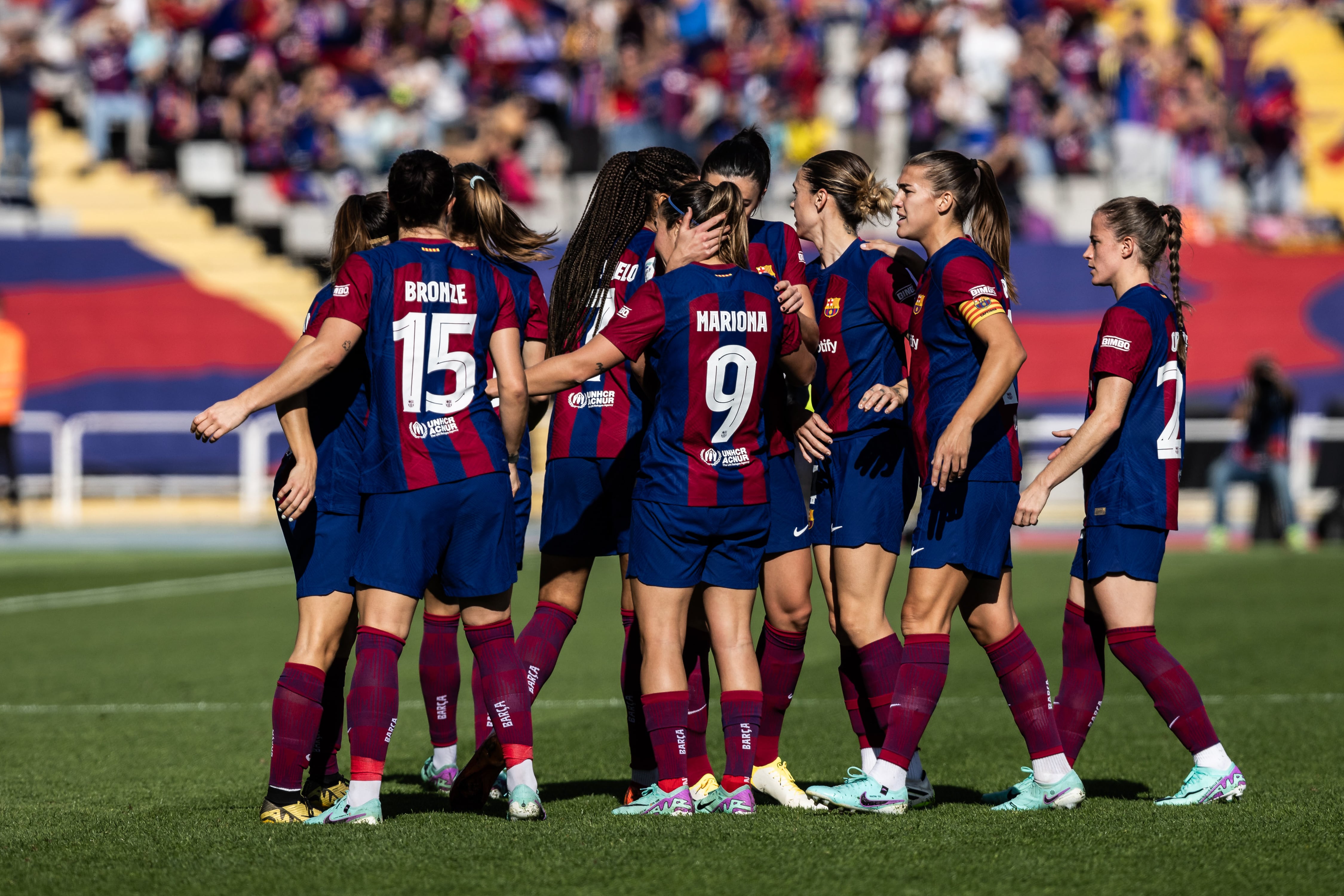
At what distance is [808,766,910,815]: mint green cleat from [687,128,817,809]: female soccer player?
21 centimetres

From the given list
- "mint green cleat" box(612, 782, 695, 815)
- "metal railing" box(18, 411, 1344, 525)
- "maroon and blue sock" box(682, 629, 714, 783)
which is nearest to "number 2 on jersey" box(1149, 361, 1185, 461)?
"maroon and blue sock" box(682, 629, 714, 783)

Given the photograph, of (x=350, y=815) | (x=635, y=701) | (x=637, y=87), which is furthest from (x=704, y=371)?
(x=637, y=87)

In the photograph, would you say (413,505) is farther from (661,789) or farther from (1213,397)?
(1213,397)

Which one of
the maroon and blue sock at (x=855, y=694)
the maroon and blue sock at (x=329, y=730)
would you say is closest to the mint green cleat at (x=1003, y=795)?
the maroon and blue sock at (x=855, y=694)

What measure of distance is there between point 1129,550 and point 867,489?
868 mm

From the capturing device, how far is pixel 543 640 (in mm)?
5902

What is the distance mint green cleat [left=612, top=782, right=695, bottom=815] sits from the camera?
5250mm

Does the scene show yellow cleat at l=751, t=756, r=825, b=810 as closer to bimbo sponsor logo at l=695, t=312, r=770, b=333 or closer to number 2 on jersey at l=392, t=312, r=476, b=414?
bimbo sponsor logo at l=695, t=312, r=770, b=333

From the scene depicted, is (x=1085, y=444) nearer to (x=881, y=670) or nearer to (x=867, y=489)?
(x=867, y=489)

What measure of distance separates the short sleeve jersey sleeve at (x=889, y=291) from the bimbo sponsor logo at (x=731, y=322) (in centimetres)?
54

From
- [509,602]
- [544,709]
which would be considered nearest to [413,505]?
[509,602]

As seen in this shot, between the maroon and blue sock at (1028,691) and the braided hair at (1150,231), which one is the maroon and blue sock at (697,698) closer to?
the maroon and blue sock at (1028,691)

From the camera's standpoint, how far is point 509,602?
5516mm

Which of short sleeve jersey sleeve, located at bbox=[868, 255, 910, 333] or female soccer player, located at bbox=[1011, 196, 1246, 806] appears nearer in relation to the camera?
female soccer player, located at bbox=[1011, 196, 1246, 806]
